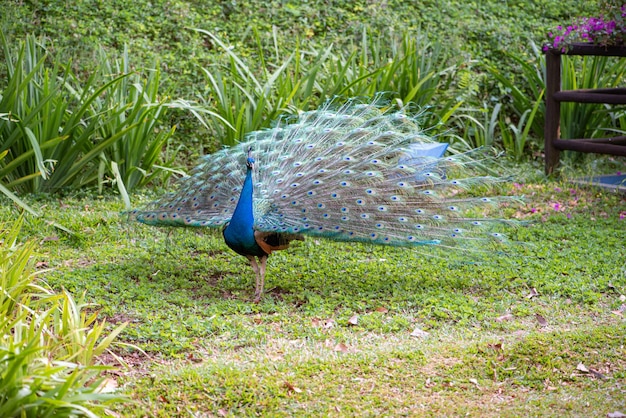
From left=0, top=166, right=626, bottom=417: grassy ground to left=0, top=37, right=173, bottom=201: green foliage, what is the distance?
37 cm

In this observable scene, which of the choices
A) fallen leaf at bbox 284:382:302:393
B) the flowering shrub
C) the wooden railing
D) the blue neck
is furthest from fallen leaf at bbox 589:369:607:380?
the flowering shrub

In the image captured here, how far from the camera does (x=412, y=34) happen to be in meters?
11.7

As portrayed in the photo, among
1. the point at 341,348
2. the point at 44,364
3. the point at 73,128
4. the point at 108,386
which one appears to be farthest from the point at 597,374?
the point at 73,128

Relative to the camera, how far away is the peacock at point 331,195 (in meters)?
5.37

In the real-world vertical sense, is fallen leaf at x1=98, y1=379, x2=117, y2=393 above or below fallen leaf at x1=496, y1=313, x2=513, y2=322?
above

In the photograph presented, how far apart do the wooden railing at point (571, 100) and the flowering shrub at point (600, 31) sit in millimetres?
94

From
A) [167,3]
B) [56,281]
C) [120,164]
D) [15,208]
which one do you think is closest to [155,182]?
[120,164]

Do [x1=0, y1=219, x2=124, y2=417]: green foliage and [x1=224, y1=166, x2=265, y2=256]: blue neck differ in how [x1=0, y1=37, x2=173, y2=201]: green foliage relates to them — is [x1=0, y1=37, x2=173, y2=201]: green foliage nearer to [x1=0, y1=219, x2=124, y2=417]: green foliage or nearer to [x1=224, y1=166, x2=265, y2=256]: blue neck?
[x1=224, y1=166, x2=265, y2=256]: blue neck

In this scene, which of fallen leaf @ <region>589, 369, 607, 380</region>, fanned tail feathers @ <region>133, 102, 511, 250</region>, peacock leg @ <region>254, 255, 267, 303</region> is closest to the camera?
fallen leaf @ <region>589, 369, 607, 380</region>

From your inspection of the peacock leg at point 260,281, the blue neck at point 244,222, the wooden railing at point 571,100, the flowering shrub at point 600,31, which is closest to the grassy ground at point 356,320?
the peacock leg at point 260,281

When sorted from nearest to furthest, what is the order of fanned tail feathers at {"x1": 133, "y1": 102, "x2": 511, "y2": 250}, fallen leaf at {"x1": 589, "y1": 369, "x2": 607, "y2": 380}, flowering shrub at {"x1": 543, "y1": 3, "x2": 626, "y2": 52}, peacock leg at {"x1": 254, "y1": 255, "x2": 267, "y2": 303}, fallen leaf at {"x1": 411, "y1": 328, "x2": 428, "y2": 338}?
fallen leaf at {"x1": 589, "y1": 369, "x2": 607, "y2": 380}, fallen leaf at {"x1": 411, "y1": 328, "x2": 428, "y2": 338}, fanned tail feathers at {"x1": 133, "y1": 102, "x2": 511, "y2": 250}, peacock leg at {"x1": 254, "y1": 255, "x2": 267, "y2": 303}, flowering shrub at {"x1": 543, "y1": 3, "x2": 626, "y2": 52}

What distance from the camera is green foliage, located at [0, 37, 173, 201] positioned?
711 centimetres

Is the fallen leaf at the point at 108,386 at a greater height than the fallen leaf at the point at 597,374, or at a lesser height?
greater

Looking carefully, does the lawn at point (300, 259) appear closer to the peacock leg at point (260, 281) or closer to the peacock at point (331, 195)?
the peacock leg at point (260, 281)
